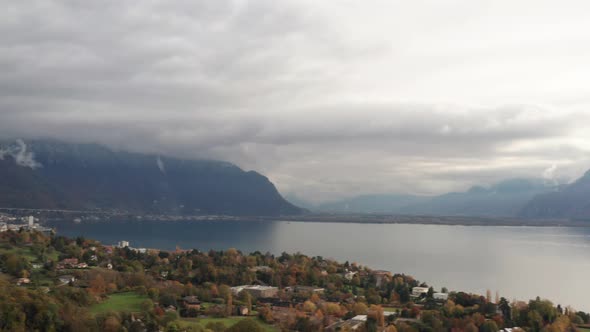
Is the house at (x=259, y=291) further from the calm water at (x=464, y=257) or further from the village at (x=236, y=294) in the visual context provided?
the calm water at (x=464, y=257)

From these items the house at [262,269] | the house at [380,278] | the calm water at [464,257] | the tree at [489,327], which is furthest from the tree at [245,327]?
the calm water at [464,257]

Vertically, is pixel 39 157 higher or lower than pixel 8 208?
higher

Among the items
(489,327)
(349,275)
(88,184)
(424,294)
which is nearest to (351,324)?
(489,327)

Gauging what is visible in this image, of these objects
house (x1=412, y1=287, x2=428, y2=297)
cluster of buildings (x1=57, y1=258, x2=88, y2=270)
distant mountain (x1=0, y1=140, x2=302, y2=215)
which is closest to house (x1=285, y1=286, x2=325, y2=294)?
house (x1=412, y1=287, x2=428, y2=297)

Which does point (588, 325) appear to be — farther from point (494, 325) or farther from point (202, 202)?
point (202, 202)

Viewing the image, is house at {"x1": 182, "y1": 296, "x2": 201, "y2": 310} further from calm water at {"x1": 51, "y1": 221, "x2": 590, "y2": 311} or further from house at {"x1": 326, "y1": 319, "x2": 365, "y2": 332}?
calm water at {"x1": 51, "y1": 221, "x2": 590, "y2": 311}

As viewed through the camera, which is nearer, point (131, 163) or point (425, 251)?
point (425, 251)

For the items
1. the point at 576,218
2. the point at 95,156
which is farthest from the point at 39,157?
the point at 576,218
